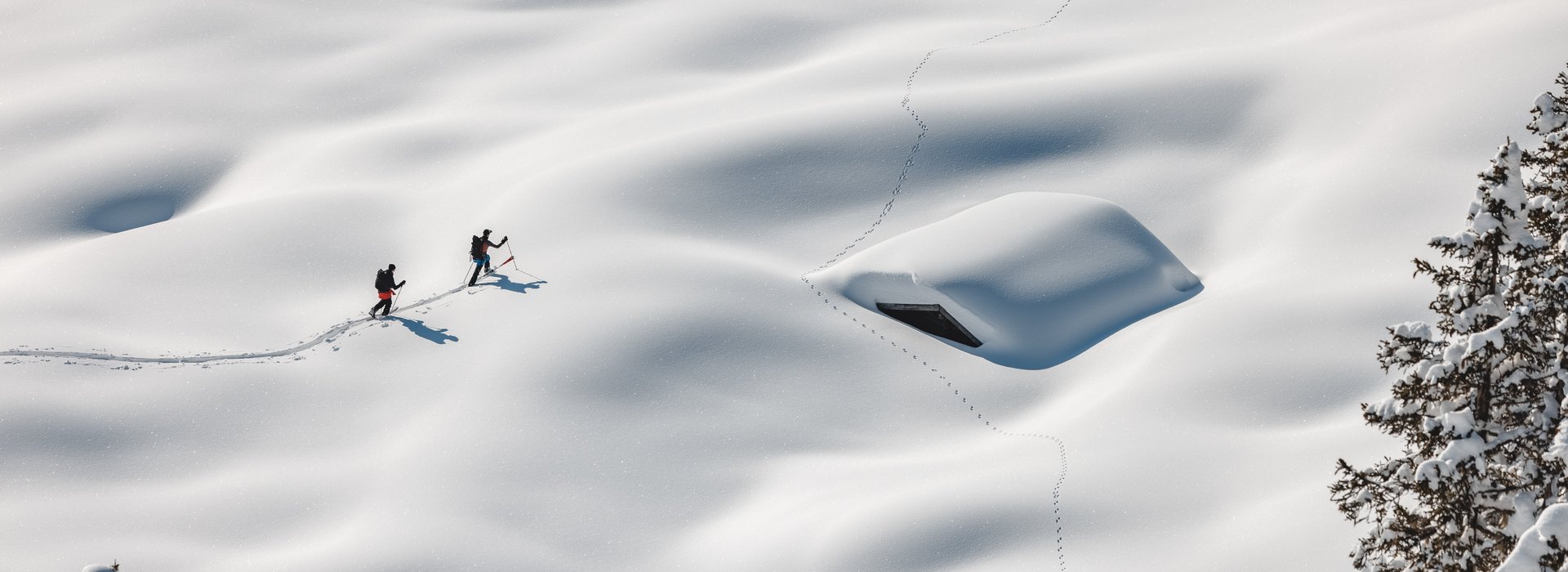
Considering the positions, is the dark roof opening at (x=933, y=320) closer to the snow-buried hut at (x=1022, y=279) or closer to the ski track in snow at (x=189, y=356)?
the snow-buried hut at (x=1022, y=279)

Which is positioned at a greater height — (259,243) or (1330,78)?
(1330,78)

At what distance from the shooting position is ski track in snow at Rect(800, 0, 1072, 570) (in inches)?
780

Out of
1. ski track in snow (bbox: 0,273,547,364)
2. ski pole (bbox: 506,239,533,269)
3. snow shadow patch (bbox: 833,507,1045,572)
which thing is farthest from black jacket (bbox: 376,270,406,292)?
snow shadow patch (bbox: 833,507,1045,572)

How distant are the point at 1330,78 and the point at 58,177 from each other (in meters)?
39.9

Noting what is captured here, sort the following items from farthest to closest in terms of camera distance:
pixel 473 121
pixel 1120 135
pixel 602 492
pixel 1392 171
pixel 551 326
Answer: pixel 473 121 < pixel 1120 135 < pixel 1392 171 < pixel 551 326 < pixel 602 492

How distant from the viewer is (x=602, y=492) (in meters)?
21.1

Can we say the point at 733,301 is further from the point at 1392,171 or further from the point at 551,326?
the point at 1392,171

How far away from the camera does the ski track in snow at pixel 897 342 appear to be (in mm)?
19802

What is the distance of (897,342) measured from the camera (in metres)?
26.3

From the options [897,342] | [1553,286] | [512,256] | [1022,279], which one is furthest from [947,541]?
[512,256]

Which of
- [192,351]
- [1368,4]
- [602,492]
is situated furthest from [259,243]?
[1368,4]

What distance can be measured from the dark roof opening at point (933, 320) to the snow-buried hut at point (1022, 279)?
2cm

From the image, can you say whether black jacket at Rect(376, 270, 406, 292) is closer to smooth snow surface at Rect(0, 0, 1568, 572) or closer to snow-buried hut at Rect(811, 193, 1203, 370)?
smooth snow surface at Rect(0, 0, 1568, 572)

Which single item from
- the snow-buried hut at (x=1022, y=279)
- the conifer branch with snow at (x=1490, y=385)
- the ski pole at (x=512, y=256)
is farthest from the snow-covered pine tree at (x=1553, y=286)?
the ski pole at (x=512, y=256)
